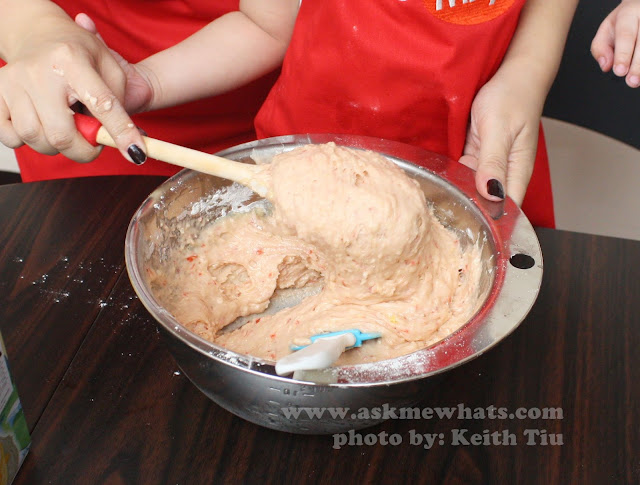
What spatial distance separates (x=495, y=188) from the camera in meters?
0.91

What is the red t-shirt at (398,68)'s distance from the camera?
3.45ft

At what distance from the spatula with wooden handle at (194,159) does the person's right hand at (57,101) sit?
15mm

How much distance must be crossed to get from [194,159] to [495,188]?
0.44 meters

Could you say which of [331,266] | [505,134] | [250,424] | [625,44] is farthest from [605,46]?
[250,424]

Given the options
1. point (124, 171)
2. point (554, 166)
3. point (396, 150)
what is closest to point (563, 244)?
point (396, 150)

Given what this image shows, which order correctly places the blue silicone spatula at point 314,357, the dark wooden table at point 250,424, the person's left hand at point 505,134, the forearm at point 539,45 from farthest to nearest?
1. the forearm at point 539,45
2. the person's left hand at point 505,134
3. the dark wooden table at point 250,424
4. the blue silicone spatula at point 314,357

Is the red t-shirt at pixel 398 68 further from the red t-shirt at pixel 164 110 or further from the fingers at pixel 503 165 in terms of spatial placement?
the red t-shirt at pixel 164 110

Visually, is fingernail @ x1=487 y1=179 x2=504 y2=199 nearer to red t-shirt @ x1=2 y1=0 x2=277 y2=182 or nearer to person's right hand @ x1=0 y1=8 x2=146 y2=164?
person's right hand @ x1=0 y1=8 x2=146 y2=164

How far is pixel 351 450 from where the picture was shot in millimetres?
769

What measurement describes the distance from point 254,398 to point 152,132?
3.06 feet

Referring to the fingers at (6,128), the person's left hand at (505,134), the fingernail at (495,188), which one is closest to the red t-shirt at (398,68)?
the person's left hand at (505,134)

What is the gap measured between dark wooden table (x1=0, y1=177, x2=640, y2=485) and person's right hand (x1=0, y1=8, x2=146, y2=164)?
192 millimetres

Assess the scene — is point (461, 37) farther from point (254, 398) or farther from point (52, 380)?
point (52, 380)

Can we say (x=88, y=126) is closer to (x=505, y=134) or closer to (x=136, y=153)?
(x=136, y=153)
